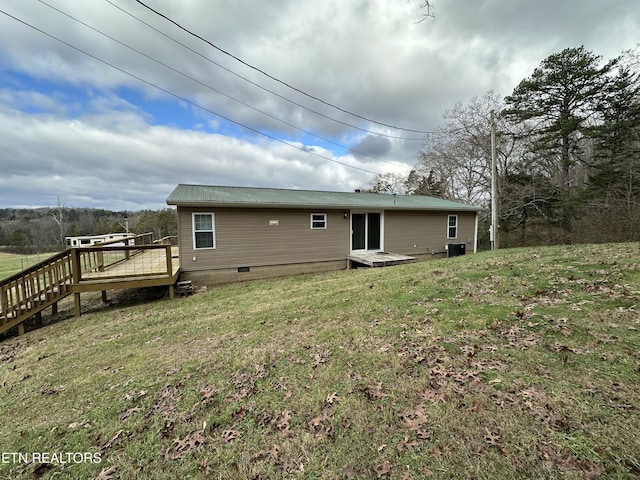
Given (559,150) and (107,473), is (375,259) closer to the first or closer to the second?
(107,473)

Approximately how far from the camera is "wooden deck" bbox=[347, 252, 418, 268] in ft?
33.3

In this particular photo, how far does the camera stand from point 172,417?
2635 millimetres

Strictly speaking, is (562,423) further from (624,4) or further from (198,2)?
(624,4)

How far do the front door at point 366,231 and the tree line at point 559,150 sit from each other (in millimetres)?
7529

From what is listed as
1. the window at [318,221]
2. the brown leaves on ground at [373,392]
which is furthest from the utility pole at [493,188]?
the brown leaves on ground at [373,392]

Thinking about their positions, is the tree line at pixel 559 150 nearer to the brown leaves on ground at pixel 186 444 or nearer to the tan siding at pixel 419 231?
the tan siding at pixel 419 231

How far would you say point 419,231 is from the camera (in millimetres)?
13141

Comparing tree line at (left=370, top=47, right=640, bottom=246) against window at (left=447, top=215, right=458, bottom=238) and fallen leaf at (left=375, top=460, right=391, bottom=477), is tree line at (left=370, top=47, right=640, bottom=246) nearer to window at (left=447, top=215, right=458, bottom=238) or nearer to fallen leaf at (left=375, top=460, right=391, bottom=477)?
window at (left=447, top=215, right=458, bottom=238)

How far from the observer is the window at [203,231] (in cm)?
924

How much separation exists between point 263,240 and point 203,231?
2123 mm

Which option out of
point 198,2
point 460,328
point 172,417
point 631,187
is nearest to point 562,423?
point 460,328

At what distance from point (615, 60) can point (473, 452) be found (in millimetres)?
22335

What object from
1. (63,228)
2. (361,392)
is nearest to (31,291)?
(361,392)

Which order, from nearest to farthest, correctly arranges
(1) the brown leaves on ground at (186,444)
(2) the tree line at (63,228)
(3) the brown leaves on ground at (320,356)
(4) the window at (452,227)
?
1. (1) the brown leaves on ground at (186,444)
2. (3) the brown leaves on ground at (320,356)
3. (4) the window at (452,227)
4. (2) the tree line at (63,228)
